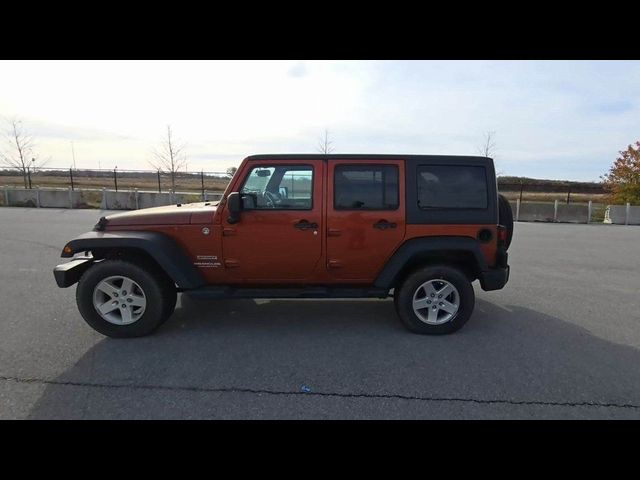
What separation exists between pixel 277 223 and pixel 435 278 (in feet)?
5.87

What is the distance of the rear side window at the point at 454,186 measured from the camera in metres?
3.83

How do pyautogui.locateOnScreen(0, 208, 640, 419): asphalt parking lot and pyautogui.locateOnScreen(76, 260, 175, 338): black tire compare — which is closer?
pyautogui.locateOnScreen(0, 208, 640, 419): asphalt parking lot

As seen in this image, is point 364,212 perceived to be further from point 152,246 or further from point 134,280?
point 134,280

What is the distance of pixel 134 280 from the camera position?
365cm

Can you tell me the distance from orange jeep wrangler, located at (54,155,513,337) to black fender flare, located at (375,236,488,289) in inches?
0.4

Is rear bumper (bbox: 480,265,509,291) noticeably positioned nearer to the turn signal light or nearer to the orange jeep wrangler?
the orange jeep wrangler

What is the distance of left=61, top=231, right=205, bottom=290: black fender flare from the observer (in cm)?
360

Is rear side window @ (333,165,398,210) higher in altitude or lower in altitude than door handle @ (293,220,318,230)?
higher

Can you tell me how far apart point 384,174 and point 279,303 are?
217 cm

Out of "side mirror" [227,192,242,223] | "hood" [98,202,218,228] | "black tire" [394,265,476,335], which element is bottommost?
"black tire" [394,265,476,335]

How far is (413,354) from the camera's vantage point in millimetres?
3365

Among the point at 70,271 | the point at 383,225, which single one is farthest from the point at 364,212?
the point at 70,271

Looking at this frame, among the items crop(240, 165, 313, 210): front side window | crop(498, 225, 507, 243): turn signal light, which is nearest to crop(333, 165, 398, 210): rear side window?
crop(240, 165, 313, 210): front side window
